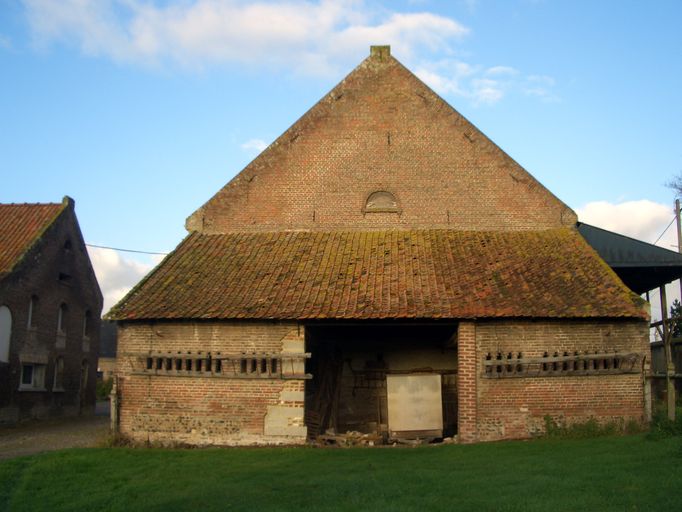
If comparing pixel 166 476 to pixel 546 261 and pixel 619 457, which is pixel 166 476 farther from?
pixel 546 261

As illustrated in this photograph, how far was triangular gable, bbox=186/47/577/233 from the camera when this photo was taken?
2022 cm

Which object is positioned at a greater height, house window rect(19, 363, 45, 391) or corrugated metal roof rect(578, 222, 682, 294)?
corrugated metal roof rect(578, 222, 682, 294)

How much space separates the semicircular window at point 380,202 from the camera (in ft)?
67.0

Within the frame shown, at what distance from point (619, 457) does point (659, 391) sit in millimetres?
11598

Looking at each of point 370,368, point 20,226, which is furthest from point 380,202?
point 20,226

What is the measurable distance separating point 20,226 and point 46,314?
332 centimetres

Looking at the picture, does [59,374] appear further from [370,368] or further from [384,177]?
[384,177]

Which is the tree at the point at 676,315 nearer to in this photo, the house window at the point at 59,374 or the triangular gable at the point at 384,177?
the triangular gable at the point at 384,177

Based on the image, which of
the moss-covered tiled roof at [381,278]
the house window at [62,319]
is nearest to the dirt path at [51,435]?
the house window at [62,319]

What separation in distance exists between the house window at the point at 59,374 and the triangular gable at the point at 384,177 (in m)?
11.2

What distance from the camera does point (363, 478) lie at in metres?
12.2

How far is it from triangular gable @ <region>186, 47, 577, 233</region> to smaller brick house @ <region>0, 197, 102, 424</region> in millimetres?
8119

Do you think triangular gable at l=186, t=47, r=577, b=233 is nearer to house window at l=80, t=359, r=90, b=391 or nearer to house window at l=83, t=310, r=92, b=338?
house window at l=83, t=310, r=92, b=338

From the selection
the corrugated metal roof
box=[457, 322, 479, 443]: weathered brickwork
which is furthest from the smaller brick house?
the corrugated metal roof
